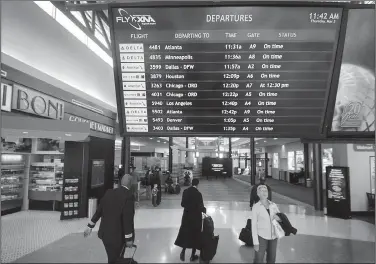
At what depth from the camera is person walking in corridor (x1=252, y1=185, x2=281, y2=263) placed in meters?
3.33

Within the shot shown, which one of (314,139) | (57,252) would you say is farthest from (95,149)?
(314,139)

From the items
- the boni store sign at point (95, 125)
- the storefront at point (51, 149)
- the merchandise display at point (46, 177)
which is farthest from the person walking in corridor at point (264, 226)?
the merchandise display at point (46, 177)

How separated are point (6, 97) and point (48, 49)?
5.46 ft

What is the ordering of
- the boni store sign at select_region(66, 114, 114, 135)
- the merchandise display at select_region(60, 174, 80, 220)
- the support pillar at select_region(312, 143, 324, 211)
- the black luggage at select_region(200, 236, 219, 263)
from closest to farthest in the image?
the black luggage at select_region(200, 236, 219, 263) → the boni store sign at select_region(66, 114, 114, 135) → the merchandise display at select_region(60, 174, 80, 220) → the support pillar at select_region(312, 143, 324, 211)

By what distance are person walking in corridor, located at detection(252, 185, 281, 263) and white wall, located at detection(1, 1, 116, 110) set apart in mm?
5385

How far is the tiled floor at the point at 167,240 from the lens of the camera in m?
4.60

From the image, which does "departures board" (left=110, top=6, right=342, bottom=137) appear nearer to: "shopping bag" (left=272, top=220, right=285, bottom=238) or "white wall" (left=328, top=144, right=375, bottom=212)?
"shopping bag" (left=272, top=220, right=285, bottom=238)

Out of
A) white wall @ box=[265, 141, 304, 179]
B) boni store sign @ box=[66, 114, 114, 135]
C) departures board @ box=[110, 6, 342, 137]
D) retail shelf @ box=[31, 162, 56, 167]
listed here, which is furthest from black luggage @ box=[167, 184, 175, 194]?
departures board @ box=[110, 6, 342, 137]

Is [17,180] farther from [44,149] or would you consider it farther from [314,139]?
[314,139]

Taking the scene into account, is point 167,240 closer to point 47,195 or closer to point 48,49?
point 48,49

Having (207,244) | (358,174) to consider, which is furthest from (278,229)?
(358,174)

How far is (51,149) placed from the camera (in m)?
9.64

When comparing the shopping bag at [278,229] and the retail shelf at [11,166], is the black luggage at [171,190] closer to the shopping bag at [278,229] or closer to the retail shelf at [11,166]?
the retail shelf at [11,166]

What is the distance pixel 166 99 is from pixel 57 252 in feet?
14.5
